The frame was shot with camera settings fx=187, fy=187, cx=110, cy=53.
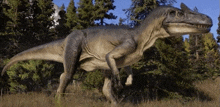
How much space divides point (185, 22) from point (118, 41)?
3.56 ft

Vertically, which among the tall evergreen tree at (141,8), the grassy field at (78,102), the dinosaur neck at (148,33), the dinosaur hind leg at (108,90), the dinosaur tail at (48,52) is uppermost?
the tall evergreen tree at (141,8)

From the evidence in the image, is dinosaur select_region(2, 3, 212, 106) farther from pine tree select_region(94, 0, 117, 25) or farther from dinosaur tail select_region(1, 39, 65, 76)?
A: pine tree select_region(94, 0, 117, 25)

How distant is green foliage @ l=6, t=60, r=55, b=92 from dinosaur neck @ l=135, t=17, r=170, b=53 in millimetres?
5506

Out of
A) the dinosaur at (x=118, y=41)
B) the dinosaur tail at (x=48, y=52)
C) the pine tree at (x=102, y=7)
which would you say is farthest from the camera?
the pine tree at (x=102, y=7)

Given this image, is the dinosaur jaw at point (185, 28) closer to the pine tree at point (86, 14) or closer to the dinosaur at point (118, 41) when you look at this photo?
the dinosaur at point (118, 41)

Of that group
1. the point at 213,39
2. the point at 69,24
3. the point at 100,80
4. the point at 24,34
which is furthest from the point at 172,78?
the point at 213,39

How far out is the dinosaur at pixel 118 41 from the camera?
269cm

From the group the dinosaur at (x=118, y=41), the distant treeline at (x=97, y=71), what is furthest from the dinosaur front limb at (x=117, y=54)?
the distant treeline at (x=97, y=71)

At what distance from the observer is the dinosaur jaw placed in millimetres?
2571

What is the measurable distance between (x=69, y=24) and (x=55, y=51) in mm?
8952

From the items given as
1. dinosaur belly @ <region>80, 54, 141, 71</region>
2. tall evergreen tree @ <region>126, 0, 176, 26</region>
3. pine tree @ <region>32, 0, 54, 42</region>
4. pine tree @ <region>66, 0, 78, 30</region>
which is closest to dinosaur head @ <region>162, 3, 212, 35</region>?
dinosaur belly @ <region>80, 54, 141, 71</region>

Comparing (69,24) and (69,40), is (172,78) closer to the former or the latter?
(69,40)

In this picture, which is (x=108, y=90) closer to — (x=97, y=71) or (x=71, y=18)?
(x=97, y=71)

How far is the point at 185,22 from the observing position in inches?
104
